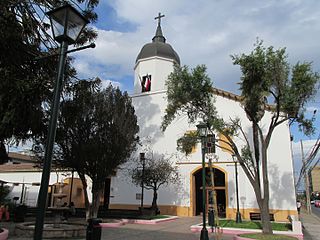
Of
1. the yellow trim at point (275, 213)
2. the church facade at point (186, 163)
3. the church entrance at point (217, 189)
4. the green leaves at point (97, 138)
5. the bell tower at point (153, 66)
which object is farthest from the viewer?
the bell tower at point (153, 66)

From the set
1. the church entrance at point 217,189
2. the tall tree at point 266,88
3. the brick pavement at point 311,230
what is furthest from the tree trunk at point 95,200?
the brick pavement at point 311,230

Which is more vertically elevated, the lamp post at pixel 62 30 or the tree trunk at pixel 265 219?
the lamp post at pixel 62 30

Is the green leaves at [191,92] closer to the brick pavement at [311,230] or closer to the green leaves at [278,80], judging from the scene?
the green leaves at [278,80]

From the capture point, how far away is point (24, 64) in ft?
27.7

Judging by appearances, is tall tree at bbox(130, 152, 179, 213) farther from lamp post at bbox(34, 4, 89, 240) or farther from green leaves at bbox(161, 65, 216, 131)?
lamp post at bbox(34, 4, 89, 240)

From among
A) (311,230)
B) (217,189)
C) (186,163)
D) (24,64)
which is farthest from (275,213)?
(24,64)

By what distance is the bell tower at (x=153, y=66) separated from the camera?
3095 centimetres

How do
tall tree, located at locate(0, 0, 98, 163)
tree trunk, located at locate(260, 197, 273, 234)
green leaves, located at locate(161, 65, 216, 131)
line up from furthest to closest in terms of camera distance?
green leaves, located at locate(161, 65, 216, 131), tree trunk, located at locate(260, 197, 273, 234), tall tree, located at locate(0, 0, 98, 163)

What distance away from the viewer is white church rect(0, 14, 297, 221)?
24172mm

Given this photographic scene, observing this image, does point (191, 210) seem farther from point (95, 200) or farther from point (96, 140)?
point (96, 140)

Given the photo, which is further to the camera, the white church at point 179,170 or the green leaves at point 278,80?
the white church at point 179,170

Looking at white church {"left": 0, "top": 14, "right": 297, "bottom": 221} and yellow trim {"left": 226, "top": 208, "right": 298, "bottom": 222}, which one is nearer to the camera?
yellow trim {"left": 226, "top": 208, "right": 298, "bottom": 222}

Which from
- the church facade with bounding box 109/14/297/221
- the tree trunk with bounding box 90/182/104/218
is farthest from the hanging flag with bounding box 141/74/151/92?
the tree trunk with bounding box 90/182/104/218

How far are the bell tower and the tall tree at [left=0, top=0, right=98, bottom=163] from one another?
21.1 m
